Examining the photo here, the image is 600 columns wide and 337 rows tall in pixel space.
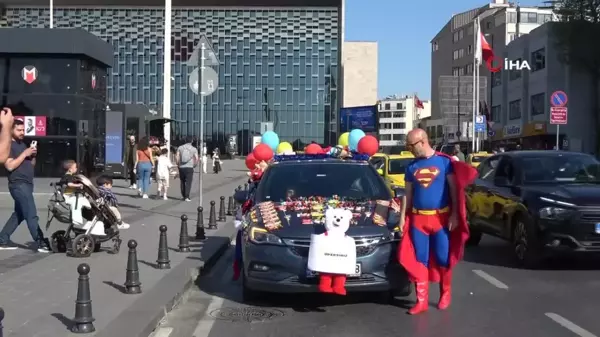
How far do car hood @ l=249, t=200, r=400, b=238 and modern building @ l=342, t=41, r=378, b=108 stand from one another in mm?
82125

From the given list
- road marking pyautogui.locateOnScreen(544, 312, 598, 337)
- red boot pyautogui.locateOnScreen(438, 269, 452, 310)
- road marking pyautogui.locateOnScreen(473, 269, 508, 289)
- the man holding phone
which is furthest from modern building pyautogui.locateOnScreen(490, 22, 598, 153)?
the man holding phone

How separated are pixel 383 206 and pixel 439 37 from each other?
10694cm

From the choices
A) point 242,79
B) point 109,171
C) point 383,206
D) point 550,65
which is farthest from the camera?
point 242,79

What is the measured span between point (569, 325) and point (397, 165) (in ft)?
39.3

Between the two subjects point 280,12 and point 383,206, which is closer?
point 383,206

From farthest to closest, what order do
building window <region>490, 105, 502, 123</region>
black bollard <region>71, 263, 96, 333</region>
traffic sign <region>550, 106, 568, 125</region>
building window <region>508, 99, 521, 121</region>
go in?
1. building window <region>490, 105, 502, 123</region>
2. building window <region>508, 99, 521, 121</region>
3. traffic sign <region>550, 106, 568, 125</region>
4. black bollard <region>71, 263, 96, 333</region>

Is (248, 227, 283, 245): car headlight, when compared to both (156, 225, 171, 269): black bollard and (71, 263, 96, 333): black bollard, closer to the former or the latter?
(71, 263, 96, 333): black bollard

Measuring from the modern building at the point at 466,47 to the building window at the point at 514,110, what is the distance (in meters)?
2.49

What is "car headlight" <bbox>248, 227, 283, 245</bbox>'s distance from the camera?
725 cm

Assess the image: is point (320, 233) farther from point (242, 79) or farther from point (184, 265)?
point (242, 79)

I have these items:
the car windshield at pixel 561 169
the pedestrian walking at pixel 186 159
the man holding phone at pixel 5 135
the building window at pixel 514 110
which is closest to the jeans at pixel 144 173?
the pedestrian walking at pixel 186 159

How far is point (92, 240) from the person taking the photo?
10.4 meters

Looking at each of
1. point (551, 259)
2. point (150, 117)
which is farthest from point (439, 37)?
point (551, 259)

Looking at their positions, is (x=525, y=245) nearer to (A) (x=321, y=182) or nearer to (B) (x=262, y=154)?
(A) (x=321, y=182)
